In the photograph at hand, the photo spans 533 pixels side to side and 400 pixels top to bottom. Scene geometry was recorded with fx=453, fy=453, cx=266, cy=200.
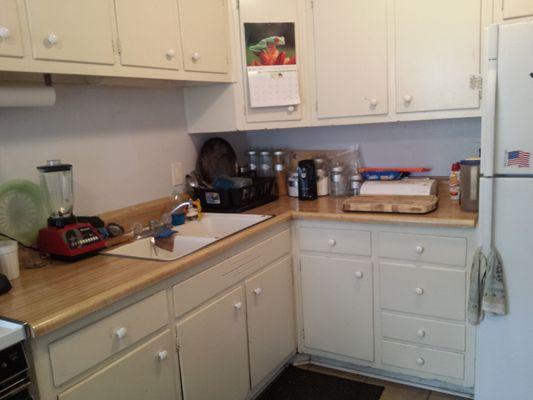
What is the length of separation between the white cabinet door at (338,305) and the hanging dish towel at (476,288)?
499mm

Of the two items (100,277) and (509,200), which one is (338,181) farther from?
(100,277)

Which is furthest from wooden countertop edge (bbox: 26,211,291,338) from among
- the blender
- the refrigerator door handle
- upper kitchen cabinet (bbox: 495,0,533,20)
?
upper kitchen cabinet (bbox: 495,0,533,20)

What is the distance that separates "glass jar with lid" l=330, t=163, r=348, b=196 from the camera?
269 cm

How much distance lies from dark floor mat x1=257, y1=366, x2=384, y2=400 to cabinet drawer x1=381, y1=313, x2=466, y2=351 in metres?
0.30

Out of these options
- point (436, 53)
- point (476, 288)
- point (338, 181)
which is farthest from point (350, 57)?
point (476, 288)

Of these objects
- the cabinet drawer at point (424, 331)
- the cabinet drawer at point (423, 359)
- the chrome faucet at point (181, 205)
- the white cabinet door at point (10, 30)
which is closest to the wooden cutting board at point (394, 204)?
the cabinet drawer at point (424, 331)

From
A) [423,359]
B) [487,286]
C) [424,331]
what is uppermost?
[487,286]

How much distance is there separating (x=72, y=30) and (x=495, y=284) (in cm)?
187

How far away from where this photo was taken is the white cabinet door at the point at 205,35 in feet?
6.93

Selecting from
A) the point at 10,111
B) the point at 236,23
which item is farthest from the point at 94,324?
the point at 236,23

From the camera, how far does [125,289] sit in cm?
141

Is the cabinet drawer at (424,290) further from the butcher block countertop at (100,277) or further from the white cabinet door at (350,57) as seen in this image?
the white cabinet door at (350,57)

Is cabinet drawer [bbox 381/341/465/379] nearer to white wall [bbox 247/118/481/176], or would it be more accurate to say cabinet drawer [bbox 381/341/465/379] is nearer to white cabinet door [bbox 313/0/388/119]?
white wall [bbox 247/118/481/176]

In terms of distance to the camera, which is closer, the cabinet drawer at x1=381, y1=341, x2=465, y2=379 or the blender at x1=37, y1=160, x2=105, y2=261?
the blender at x1=37, y1=160, x2=105, y2=261
